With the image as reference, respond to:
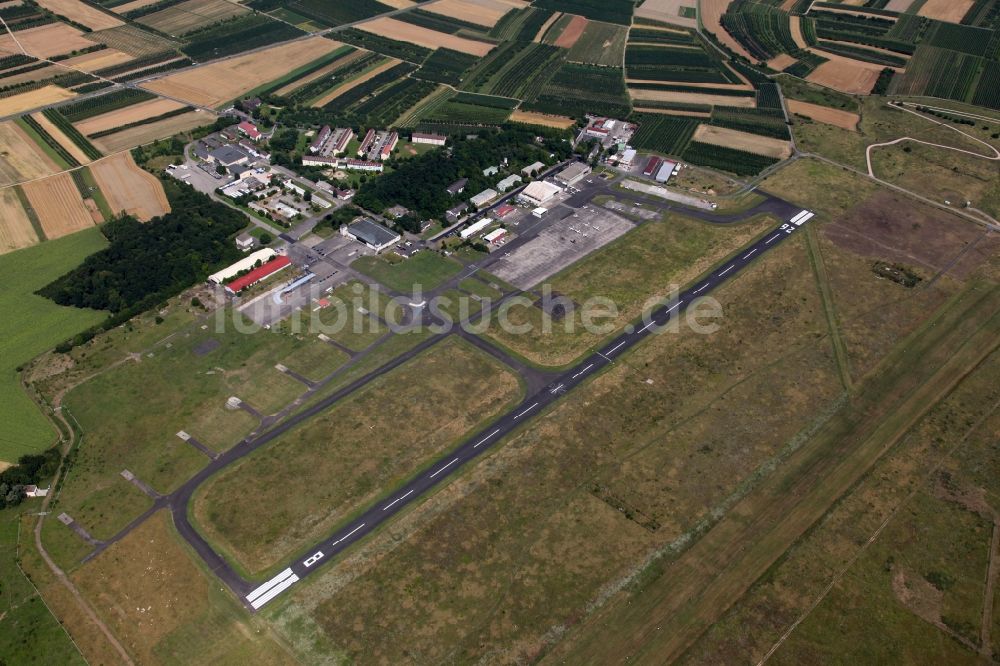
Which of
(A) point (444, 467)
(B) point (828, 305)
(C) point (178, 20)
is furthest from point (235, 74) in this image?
(B) point (828, 305)

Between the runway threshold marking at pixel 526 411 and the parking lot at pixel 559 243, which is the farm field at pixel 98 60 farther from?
the runway threshold marking at pixel 526 411

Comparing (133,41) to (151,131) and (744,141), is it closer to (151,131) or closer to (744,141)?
(151,131)

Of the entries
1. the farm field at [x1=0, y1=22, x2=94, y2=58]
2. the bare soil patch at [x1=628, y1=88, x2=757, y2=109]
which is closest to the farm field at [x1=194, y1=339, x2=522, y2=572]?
the bare soil patch at [x1=628, y1=88, x2=757, y2=109]

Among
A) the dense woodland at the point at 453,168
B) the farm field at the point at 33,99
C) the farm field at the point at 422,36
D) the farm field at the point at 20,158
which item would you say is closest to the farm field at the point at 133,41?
the farm field at the point at 33,99

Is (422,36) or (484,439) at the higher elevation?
(422,36)

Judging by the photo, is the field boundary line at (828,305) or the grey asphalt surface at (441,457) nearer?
the grey asphalt surface at (441,457)

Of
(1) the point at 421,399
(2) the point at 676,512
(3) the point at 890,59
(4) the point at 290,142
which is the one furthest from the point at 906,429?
(3) the point at 890,59

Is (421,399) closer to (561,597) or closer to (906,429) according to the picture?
(561,597)
